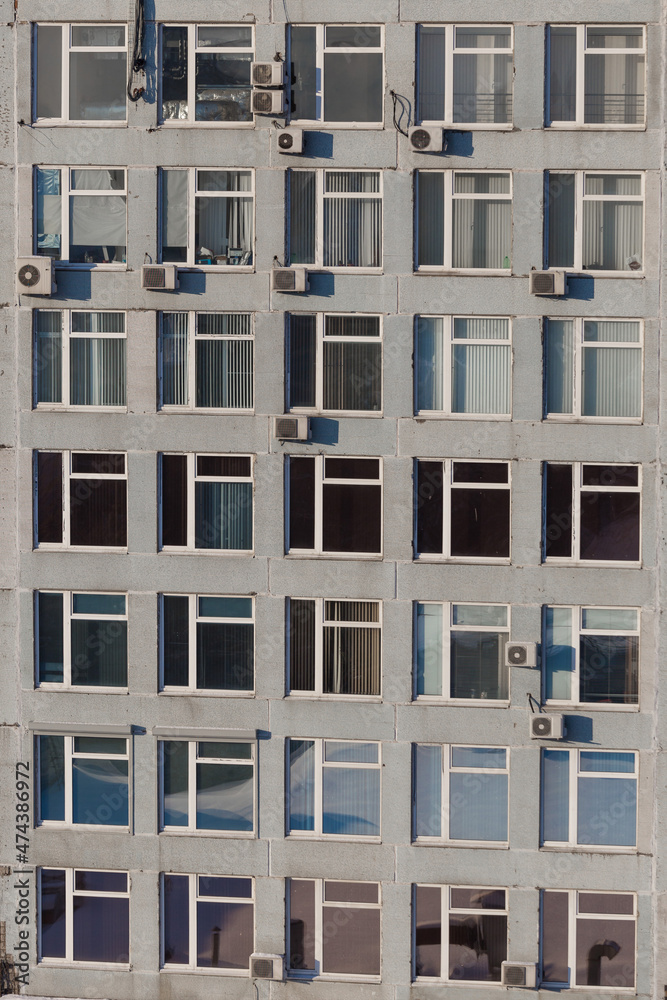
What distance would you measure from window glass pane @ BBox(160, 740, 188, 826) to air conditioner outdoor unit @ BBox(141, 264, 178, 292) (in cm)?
630

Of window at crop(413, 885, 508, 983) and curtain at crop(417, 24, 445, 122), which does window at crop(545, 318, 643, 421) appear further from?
window at crop(413, 885, 508, 983)

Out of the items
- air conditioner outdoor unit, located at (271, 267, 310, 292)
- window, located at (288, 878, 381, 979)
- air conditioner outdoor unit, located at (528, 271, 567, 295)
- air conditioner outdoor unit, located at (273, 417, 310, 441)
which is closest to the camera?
air conditioner outdoor unit, located at (528, 271, 567, 295)

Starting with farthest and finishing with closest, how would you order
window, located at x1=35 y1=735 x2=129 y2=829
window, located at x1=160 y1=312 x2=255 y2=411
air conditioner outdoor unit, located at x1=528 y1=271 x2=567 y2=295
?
window, located at x1=35 y1=735 x2=129 y2=829, window, located at x1=160 y1=312 x2=255 y2=411, air conditioner outdoor unit, located at x1=528 y1=271 x2=567 y2=295

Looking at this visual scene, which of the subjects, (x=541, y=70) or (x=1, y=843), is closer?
(x=541, y=70)

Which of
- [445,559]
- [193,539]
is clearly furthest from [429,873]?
[193,539]

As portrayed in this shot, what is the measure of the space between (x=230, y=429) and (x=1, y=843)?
6.68 metres

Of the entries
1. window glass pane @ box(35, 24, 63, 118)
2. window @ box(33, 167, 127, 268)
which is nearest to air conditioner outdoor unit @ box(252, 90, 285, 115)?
window @ box(33, 167, 127, 268)

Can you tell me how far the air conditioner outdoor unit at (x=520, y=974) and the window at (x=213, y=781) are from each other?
13.0 ft

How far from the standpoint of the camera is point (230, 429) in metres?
12.1

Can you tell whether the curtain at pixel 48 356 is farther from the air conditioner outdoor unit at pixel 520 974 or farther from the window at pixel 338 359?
the air conditioner outdoor unit at pixel 520 974

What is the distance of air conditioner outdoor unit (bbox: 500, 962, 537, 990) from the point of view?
12.0 meters

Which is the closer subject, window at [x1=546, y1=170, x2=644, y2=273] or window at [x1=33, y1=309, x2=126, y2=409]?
window at [x1=546, y1=170, x2=644, y2=273]

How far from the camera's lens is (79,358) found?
12.3 meters

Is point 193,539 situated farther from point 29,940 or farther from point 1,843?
point 29,940
